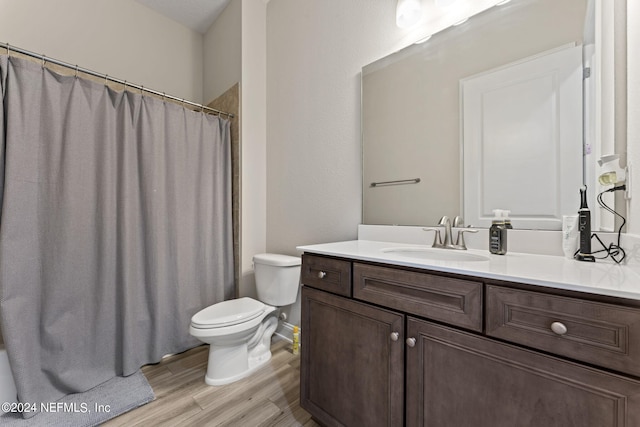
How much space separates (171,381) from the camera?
159 centimetres

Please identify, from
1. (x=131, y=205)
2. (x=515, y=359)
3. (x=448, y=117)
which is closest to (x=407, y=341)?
(x=515, y=359)

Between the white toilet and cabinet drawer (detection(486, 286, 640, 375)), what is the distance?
1304 millimetres

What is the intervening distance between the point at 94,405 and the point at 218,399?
613 millimetres

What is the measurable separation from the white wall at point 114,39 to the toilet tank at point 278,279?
204cm

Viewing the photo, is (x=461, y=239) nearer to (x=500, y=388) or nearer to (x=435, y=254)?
(x=435, y=254)

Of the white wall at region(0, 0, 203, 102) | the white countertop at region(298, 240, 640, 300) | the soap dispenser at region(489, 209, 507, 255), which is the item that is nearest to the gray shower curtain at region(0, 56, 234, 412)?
the white wall at region(0, 0, 203, 102)

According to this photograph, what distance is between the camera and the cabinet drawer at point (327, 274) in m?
1.07

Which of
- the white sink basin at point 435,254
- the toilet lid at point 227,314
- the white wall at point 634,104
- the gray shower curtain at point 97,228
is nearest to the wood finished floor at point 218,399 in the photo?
the gray shower curtain at point 97,228

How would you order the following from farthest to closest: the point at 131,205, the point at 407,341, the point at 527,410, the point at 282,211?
the point at 282,211, the point at 131,205, the point at 407,341, the point at 527,410

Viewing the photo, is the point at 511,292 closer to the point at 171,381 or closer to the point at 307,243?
the point at 307,243

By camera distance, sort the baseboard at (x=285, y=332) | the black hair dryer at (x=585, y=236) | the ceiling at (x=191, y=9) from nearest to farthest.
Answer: the black hair dryer at (x=585, y=236)
the baseboard at (x=285, y=332)
the ceiling at (x=191, y=9)

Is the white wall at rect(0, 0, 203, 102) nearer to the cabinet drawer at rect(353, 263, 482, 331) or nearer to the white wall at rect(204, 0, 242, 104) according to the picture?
the white wall at rect(204, 0, 242, 104)

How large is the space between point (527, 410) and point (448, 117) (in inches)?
45.7

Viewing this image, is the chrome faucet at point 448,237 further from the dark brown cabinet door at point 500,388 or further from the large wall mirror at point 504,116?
the dark brown cabinet door at point 500,388
